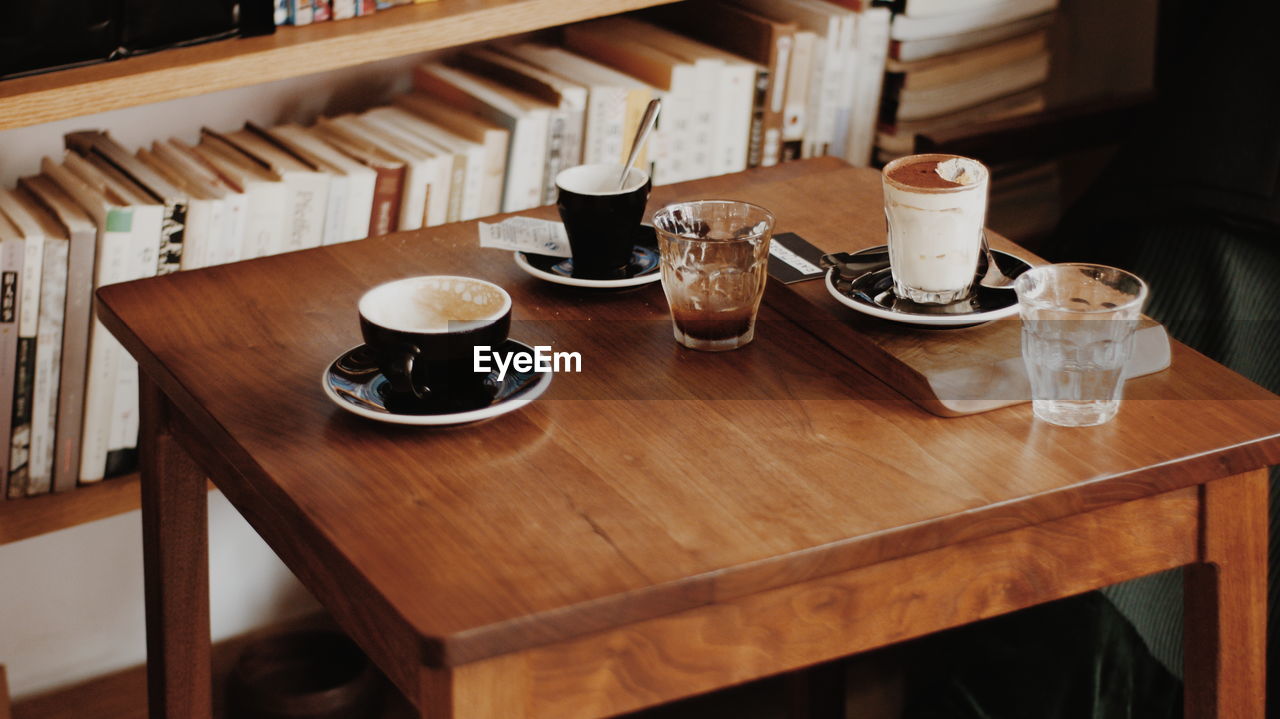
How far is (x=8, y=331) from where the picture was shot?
142 centimetres

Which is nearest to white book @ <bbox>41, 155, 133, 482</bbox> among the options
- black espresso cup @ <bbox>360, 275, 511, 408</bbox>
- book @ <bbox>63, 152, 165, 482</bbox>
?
book @ <bbox>63, 152, 165, 482</bbox>

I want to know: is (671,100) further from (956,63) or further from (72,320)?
(72,320)

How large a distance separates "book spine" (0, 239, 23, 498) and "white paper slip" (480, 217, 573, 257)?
50 centimetres

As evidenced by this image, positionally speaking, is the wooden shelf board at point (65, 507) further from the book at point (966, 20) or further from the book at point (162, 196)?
the book at point (966, 20)

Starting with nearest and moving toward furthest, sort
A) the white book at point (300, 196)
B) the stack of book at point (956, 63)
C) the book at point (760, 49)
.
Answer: the white book at point (300, 196) < the book at point (760, 49) < the stack of book at point (956, 63)

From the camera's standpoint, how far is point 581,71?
1688 mm

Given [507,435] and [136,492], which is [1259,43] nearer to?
[507,435]

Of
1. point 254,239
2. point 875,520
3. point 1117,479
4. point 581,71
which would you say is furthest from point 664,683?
point 581,71

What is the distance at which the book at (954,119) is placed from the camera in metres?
1.87

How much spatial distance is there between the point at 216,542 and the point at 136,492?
1.05 ft

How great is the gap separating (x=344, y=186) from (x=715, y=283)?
0.65 meters

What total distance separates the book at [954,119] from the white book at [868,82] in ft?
0.09

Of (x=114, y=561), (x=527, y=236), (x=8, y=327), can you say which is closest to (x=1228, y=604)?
(x=527, y=236)

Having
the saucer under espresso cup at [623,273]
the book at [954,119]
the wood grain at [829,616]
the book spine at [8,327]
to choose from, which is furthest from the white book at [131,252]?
the book at [954,119]
